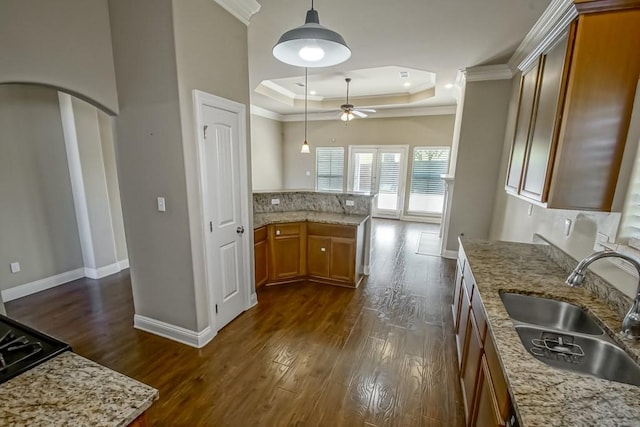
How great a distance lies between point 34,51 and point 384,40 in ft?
10.1

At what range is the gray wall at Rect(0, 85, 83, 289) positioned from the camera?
315cm

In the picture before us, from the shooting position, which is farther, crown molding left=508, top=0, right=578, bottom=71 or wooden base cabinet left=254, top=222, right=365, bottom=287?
wooden base cabinet left=254, top=222, right=365, bottom=287

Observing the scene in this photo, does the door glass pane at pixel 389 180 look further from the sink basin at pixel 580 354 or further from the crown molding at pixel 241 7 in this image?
the sink basin at pixel 580 354

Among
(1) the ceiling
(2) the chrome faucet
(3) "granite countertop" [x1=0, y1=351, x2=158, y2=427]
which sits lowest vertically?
(3) "granite countertop" [x1=0, y1=351, x2=158, y2=427]

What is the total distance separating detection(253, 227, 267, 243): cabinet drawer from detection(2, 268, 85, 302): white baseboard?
263 centimetres

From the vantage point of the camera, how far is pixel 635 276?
1.30 meters

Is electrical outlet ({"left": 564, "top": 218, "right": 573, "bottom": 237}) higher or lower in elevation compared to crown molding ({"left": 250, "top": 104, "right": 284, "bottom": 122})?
lower

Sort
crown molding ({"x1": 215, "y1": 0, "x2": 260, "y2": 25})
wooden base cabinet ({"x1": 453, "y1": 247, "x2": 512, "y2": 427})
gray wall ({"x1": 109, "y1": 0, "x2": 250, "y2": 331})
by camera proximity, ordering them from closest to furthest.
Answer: wooden base cabinet ({"x1": 453, "y1": 247, "x2": 512, "y2": 427}), gray wall ({"x1": 109, "y1": 0, "x2": 250, "y2": 331}), crown molding ({"x1": 215, "y1": 0, "x2": 260, "y2": 25})

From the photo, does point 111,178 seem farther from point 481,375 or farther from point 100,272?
point 481,375

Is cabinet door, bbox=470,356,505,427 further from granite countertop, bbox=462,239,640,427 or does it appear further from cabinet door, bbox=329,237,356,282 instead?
cabinet door, bbox=329,237,356,282

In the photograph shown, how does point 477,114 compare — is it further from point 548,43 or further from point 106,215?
point 106,215

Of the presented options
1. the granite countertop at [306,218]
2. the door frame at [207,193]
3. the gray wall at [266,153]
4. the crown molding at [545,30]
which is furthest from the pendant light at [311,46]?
the gray wall at [266,153]

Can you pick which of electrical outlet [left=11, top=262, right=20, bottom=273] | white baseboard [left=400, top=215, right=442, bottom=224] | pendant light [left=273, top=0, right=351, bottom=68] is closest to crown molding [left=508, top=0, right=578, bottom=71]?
pendant light [left=273, top=0, right=351, bottom=68]

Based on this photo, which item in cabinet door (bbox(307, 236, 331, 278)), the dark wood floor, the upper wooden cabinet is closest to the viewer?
the upper wooden cabinet
